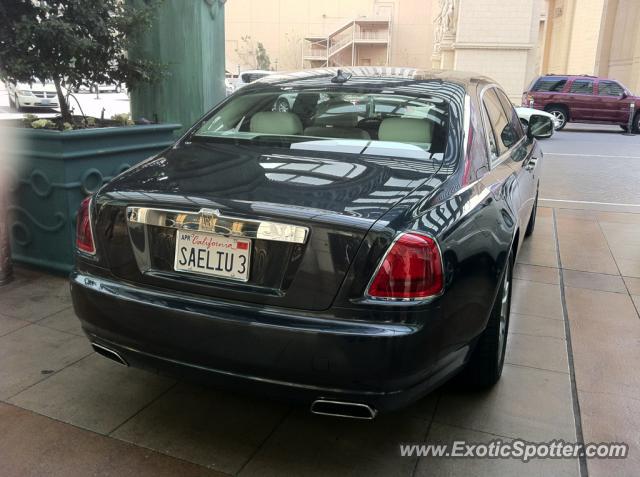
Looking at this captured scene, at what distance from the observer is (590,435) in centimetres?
274

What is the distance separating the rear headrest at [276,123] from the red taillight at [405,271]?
1.36 metres

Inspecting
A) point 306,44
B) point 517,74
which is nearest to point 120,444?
point 517,74

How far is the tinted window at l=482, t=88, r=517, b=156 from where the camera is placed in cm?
359

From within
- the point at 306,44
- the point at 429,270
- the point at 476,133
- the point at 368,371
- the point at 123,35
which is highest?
the point at 306,44

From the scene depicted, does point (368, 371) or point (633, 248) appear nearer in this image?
point (368, 371)

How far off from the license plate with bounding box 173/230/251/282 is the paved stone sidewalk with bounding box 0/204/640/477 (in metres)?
0.52

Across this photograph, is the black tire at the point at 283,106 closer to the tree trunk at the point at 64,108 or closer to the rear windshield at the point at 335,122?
the rear windshield at the point at 335,122

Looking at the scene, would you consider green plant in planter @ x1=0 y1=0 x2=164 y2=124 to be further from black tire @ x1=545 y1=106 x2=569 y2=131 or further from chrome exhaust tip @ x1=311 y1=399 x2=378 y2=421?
black tire @ x1=545 y1=106 x2=569 y2=131

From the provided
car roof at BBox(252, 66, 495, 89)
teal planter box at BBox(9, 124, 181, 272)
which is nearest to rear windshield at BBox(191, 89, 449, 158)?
car roof at BBox(252, 66, 495, 89)

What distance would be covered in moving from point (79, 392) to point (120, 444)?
54cm

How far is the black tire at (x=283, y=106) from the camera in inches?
136

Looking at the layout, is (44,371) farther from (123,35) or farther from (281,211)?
(123,35)

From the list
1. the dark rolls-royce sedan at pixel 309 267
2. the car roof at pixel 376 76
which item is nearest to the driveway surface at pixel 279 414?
the dark rolls-royce sedan at pixel 309 267

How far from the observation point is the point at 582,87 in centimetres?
1900
